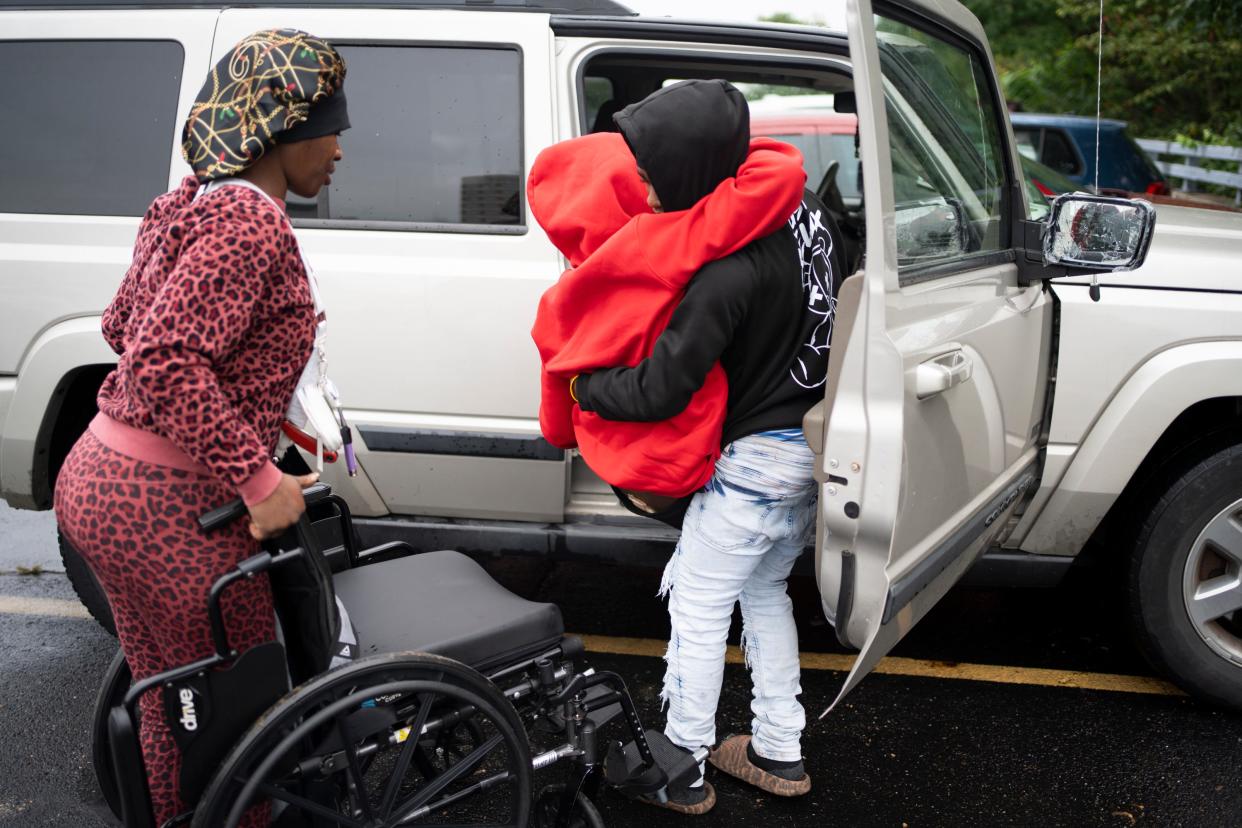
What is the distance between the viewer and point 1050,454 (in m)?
3.16

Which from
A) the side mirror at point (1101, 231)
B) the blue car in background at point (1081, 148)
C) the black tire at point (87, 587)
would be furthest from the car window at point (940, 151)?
the blue car in background at point (1081, 148)

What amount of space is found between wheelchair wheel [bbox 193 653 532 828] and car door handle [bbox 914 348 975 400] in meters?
1.03

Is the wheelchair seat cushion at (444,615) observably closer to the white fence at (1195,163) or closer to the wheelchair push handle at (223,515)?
the wheelchair push handle at (223,515)

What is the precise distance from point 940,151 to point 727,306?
0.95 m

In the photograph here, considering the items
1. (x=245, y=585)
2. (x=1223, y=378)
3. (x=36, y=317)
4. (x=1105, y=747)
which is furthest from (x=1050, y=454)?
(x=36, y=317)

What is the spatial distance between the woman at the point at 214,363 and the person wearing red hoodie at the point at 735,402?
2.11 ft

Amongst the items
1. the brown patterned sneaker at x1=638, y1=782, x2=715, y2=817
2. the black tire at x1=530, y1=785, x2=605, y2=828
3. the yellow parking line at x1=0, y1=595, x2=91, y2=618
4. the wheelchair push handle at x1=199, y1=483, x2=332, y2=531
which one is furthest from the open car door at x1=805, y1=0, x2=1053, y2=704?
the yellow parking line at x1=0, y1=595, x2=91, y2=618

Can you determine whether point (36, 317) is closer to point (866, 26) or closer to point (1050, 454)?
point (866, 26)

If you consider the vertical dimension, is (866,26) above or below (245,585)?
above

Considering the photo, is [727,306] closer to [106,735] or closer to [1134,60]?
[106,735]

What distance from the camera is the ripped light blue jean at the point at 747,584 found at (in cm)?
253

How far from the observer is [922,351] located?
230 cm

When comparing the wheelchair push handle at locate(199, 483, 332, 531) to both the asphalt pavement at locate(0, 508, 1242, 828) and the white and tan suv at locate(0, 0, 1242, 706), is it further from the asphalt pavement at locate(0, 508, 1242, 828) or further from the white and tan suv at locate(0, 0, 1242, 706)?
the white and tan suv at locate(0, 0, 1242, 706)

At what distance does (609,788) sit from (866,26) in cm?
204
